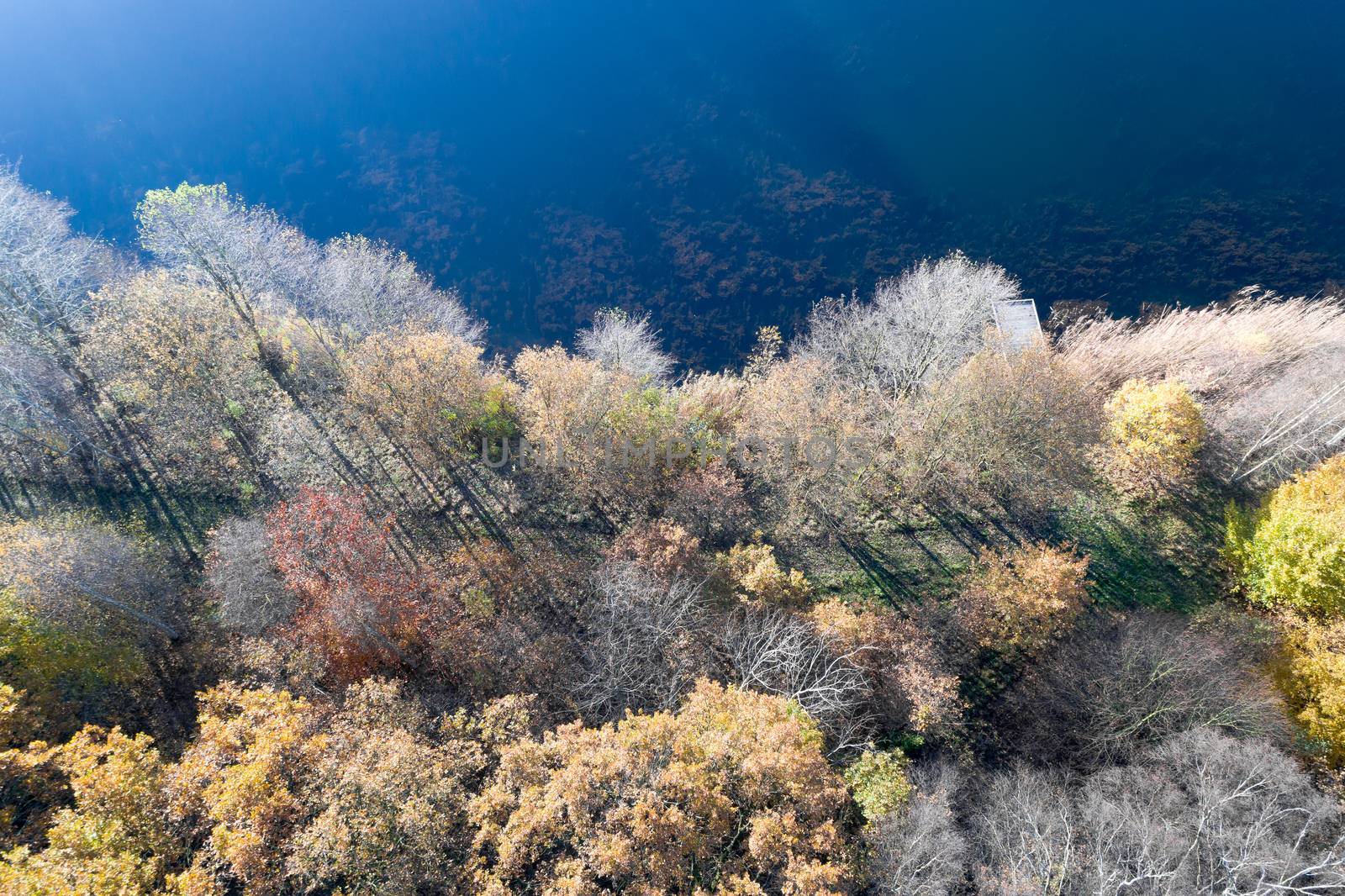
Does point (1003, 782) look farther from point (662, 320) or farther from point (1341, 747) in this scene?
point (662, 320)

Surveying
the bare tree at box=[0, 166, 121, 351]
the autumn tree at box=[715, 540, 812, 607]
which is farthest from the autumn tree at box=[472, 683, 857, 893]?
the bare tree at box=[0, 166, 121, 351]

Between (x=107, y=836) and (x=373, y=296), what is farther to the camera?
(x=373, y=296)

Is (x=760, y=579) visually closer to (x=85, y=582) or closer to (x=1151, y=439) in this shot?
(x=1151, y=439)

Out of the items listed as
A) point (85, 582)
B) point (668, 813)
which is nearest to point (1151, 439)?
point (668, 813)

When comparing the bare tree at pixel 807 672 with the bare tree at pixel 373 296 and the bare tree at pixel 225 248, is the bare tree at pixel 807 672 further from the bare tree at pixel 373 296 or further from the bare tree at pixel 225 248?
the bare tree at pixel 225 248

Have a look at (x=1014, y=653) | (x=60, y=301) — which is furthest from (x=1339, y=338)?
(x=60, y=301)

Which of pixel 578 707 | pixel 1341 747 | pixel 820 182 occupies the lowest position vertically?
pixel 1341 747
